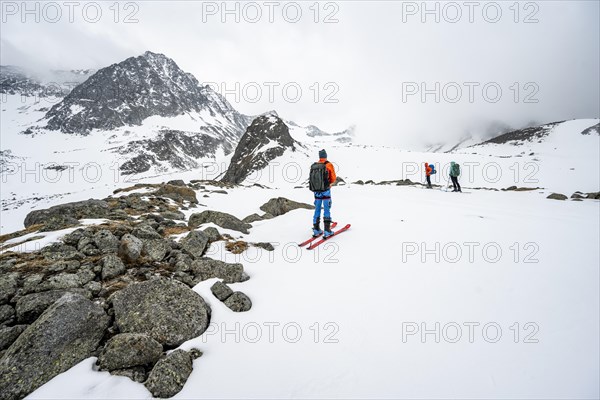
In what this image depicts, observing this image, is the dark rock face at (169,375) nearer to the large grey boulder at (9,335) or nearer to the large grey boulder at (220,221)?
the large grey boulder at (9,335)

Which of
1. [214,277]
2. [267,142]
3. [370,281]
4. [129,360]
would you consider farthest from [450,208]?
[267,142]

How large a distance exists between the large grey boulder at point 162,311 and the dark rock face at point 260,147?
186ft

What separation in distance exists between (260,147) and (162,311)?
227ft

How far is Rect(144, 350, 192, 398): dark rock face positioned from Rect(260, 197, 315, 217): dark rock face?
10.1 metres

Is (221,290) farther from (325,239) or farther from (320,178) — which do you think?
(320,178)

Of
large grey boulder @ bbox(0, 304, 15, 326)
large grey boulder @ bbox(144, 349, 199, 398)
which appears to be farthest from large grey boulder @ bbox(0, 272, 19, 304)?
large grey boulder @ bbox(144, 349, 199, 398)

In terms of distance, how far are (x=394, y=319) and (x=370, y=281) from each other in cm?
125

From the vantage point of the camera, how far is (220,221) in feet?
32.1

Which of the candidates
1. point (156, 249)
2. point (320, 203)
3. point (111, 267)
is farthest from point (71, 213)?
point (320, 203)

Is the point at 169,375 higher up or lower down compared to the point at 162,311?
lower down

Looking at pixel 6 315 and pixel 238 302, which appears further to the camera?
pixel 238 302

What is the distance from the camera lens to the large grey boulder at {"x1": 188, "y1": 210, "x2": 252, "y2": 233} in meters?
9.48

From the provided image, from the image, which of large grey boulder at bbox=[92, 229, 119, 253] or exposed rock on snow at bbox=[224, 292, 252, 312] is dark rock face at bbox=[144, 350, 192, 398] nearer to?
exposed rock on snow at bbox=[224, 292, 252, 312]

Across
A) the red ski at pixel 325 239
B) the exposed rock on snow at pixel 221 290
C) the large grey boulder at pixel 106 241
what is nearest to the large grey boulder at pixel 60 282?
the large grey boulder at pixel 106 241
